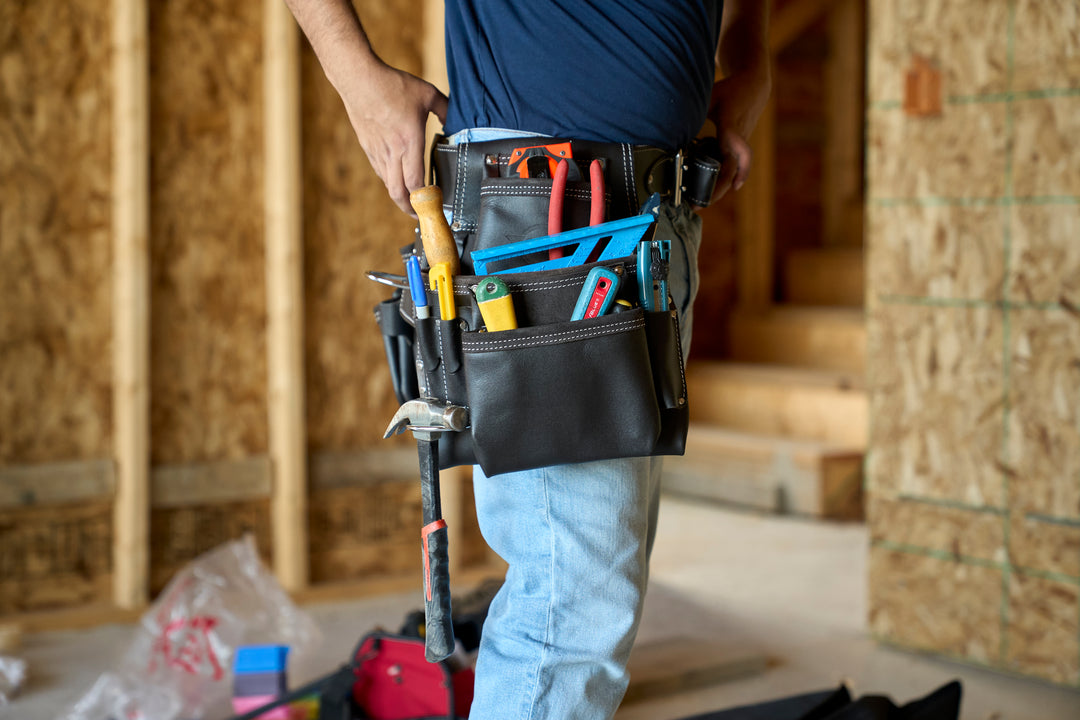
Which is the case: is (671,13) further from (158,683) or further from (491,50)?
(158,683)

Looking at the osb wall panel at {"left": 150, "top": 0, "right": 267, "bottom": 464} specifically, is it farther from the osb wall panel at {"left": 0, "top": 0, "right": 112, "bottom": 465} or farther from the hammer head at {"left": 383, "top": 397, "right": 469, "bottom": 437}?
the hammer head at {"left": 383, "top": 397, "right": 469, "bottom": 437}

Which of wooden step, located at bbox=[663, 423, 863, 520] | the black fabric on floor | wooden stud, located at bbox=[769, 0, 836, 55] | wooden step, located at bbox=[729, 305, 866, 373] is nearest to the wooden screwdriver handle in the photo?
the black fabric on floor

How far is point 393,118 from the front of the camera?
3.88 ft

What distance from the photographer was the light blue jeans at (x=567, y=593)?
1.18 meters

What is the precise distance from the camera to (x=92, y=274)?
112 inches

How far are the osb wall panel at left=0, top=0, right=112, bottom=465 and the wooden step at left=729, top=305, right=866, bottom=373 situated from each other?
3.26 metres

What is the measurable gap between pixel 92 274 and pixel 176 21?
2.42ft

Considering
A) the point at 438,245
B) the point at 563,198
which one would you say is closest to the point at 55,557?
the point at 438,245

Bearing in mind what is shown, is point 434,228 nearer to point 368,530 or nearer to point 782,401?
point 368,530

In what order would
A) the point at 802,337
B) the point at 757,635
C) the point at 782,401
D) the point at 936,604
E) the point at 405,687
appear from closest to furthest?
the point at 405,687
the point at 936,604
the point at 757,635
the point at 782,401
the point at 802,337

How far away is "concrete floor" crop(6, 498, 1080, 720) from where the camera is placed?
2291mm

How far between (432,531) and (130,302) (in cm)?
190

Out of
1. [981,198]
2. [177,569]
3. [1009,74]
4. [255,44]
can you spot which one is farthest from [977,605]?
[255,44]

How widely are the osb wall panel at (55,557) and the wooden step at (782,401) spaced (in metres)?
2.54
